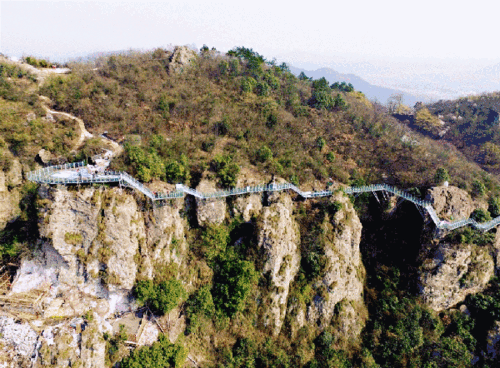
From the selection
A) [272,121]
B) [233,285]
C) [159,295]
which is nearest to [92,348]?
[159,295]

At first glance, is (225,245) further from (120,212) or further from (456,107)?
(456,107)

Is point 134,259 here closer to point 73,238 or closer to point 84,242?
point 84,242

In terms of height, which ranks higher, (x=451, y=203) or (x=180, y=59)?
(x=180, y=59)

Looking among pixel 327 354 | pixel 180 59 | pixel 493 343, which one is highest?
pixel 180 59

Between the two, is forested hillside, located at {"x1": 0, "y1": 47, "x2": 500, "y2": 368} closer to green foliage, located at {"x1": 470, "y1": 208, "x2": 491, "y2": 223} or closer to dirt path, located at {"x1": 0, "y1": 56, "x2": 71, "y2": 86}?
green foliage, located at {"x1": 470, "y1": 208, "x2": 491, "y2": 223}

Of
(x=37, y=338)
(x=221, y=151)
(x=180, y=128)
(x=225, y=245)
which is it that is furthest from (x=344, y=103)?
(x=37, y=338)

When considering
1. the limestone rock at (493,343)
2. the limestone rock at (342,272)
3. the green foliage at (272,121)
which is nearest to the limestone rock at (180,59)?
the green foliage at (272,121)

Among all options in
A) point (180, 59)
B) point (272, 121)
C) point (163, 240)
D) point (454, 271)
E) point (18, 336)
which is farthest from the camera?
point (180, 59)
